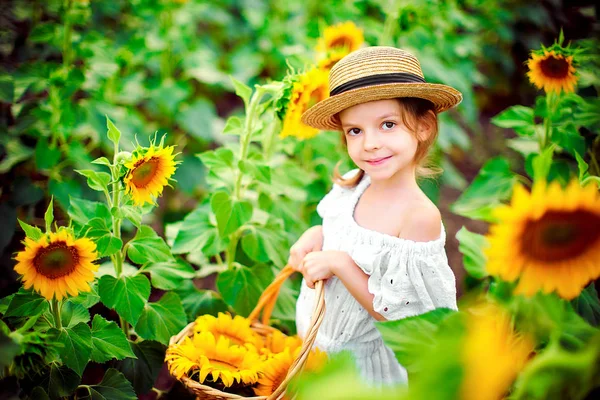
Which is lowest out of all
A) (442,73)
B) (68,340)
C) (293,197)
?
(68,340)

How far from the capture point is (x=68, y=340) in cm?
134

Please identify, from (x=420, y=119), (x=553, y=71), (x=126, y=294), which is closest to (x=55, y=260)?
(x=126, y=294)

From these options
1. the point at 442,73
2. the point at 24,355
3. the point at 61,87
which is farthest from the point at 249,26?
the point at 24,355

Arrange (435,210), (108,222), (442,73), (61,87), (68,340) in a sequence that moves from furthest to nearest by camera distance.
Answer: (442,73) < (61,87) < (108,222) < (435,210) < (68,340)

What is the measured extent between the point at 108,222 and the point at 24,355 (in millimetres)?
495

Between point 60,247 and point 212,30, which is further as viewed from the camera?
point 212,30

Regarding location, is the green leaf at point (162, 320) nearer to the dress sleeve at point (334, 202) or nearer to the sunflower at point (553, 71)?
the dress sleeve at point (334, 202)

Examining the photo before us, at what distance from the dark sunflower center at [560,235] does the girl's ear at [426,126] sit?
690 millimetres

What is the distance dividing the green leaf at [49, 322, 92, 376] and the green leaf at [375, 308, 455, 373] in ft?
2.65

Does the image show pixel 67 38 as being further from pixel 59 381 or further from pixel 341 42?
pixel 59 381

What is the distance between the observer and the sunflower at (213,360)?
1.40 m

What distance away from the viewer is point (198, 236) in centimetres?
182

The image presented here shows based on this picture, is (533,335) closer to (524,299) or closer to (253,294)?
(524,299)

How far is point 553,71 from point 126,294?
1481 mm
